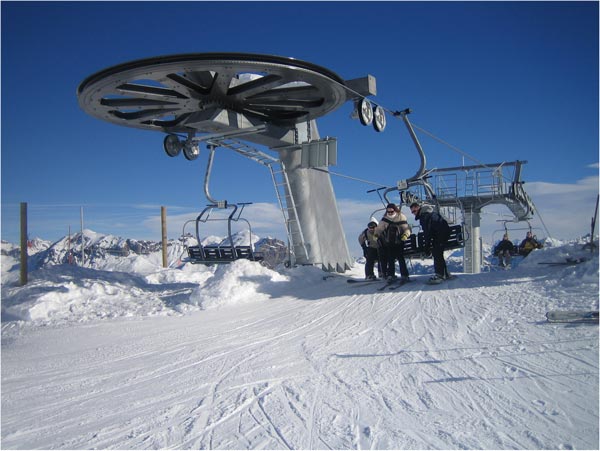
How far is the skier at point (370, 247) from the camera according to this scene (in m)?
11.1

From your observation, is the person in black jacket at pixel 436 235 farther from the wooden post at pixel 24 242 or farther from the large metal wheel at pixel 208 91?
the wooden post at pixel 24 242

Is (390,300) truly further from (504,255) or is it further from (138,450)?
(504,255)

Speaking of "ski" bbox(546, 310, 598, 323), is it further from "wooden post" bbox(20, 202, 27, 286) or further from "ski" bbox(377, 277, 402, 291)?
"wooden post" bbox(20, 202, 27, 286)

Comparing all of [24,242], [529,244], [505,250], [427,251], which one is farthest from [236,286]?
[529,244]

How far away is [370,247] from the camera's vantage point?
37.1 ft

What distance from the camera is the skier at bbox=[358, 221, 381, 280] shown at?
36.4 feet

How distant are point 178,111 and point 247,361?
26.1 feet

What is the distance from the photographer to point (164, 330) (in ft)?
Answer: 29.5

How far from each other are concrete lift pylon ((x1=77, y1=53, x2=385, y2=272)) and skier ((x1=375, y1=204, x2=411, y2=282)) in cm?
248

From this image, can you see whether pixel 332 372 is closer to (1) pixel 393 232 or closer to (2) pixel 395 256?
(1) pixel 393 232

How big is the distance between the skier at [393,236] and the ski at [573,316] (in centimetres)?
443

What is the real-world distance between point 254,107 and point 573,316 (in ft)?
30.1

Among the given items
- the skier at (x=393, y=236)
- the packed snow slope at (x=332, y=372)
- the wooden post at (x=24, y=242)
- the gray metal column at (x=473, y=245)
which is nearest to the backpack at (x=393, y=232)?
the skier at (x=393, y=236)

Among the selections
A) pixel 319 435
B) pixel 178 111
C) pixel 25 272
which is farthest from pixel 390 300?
pixel 25 272
